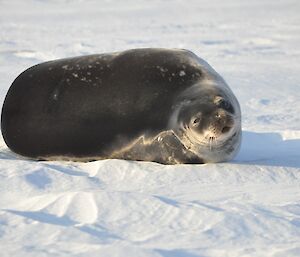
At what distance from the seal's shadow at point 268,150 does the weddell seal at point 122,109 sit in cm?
18

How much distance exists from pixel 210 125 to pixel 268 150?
65 centimetres

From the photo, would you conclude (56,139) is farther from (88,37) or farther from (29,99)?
(88,37)

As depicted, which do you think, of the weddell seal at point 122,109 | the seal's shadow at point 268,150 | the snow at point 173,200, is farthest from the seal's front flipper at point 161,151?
the seal's shadow at point 268,150

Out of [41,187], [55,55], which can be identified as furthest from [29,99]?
Result: [55,55]

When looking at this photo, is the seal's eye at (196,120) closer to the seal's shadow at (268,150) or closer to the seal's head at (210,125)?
the seal's head at (210,125)

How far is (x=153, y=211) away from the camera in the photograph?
233 centimetres

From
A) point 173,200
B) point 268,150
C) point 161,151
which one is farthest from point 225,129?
point 173,200

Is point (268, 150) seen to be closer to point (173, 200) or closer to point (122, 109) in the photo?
point (122, 109)

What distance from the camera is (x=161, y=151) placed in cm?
338

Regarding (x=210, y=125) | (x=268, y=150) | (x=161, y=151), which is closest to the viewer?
(x=210, y=125)

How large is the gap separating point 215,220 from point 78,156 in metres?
1.40

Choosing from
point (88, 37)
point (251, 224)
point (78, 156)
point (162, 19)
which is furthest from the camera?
point (162, 19)

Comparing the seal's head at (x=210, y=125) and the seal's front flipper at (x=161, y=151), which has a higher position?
the seal's head at (x=210, y=125)

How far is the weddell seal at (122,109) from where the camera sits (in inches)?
129
